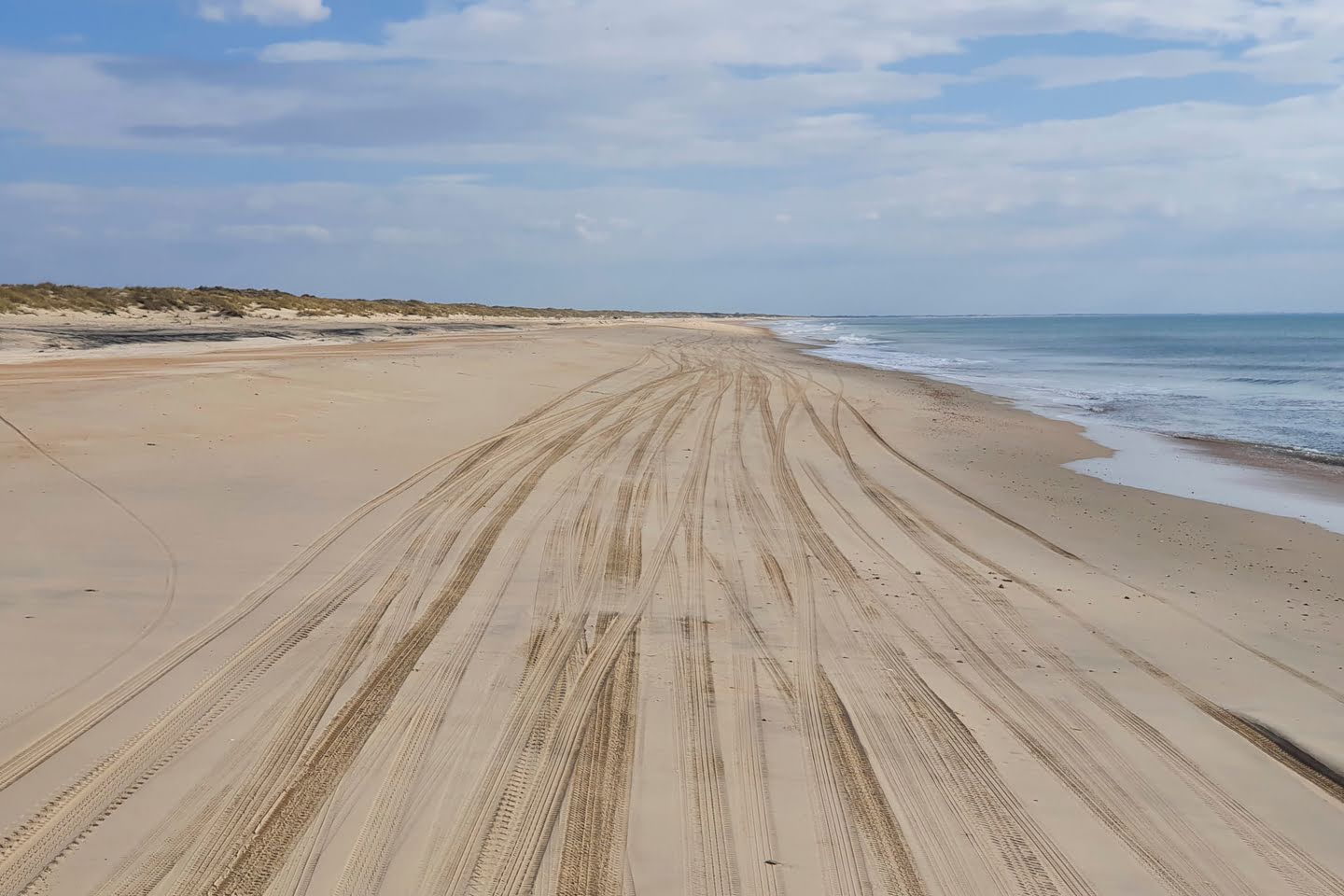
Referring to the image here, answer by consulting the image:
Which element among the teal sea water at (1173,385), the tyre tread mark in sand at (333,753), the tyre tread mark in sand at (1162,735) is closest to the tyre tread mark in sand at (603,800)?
the tyre tread mark in sand at (333,753)

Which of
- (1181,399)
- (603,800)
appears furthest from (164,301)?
(603,800)

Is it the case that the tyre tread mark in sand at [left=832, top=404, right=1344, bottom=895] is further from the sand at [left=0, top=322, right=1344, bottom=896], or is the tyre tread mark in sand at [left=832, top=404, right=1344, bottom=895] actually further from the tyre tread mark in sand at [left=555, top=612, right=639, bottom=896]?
the tyre tread mark in sand at [left=555, top=612, right=639, bottom=896]

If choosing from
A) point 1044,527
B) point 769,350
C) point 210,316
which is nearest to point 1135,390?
point 769,350

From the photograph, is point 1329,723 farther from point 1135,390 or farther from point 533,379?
point 1135,390

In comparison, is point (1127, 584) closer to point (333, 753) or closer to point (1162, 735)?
point (1162, 735)

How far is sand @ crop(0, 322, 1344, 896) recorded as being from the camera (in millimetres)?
3512

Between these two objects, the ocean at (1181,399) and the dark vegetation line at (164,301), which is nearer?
the ocean at (1181,399)

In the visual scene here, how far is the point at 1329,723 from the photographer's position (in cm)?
494

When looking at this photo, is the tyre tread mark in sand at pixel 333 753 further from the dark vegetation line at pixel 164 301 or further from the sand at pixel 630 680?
the dark vegetation line at pixel 164 301

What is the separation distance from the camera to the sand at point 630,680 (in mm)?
3512

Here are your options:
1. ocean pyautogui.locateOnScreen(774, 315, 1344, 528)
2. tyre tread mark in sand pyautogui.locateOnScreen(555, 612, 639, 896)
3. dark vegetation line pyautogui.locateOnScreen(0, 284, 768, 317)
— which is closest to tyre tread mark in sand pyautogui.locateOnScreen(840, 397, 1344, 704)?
ocean pyautogui.locateOnScreen(774, 315, 1344, 528)

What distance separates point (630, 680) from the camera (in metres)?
5.04

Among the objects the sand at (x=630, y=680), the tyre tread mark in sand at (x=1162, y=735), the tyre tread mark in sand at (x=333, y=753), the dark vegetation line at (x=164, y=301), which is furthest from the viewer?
the dark vegetation line at (x=164, y=301)

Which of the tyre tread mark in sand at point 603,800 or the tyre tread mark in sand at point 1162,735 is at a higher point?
the tyre tread mark in sand at point 603,800
